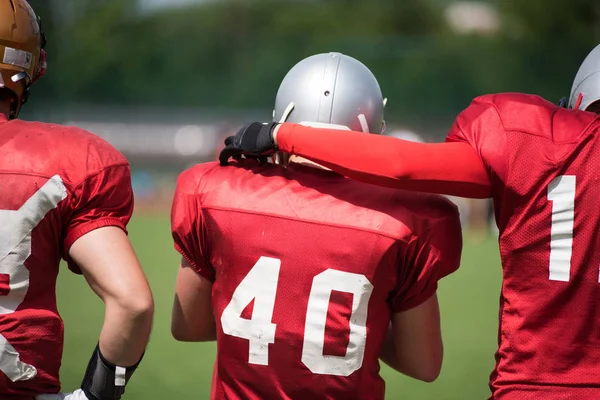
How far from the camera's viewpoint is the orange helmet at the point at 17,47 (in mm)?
2572

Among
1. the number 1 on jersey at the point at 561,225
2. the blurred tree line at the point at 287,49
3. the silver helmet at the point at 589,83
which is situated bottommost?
the blurred tree line at the point at 287,49

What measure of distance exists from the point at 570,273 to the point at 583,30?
2820cm

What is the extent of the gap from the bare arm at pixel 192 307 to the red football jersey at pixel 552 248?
946 mm

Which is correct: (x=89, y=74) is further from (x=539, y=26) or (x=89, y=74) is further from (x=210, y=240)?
A: (x=210, y=240)

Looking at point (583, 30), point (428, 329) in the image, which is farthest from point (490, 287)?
point (583, 30)

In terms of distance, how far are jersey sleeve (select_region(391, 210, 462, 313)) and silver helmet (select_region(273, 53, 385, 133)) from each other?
42cm

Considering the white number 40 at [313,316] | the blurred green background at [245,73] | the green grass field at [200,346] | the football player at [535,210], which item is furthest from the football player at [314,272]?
the blurred green background at [245,73]

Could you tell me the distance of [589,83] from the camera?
8.52 feet

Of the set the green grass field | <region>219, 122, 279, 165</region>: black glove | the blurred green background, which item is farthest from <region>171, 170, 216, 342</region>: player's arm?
the blurred green background

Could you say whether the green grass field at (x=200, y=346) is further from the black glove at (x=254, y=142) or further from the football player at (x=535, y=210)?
the football player at (x=535, y=210)

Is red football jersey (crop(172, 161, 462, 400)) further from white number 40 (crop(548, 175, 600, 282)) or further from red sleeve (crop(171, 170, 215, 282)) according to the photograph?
white number 40 (crop(548, 175, 600, 282))

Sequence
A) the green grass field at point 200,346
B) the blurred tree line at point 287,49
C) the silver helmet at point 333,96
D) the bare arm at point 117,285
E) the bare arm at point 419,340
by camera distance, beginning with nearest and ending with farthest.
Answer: the bare arm at point 117,285 → the bare arm at point 419,340 → the silver helmet at point 333,96 → the green grass field at point 200,346 → the blurred tree line at point 287,49

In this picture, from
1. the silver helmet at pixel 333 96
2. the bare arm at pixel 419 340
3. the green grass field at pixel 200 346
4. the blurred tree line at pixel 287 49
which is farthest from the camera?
the blurred tree line at pixel 287 49

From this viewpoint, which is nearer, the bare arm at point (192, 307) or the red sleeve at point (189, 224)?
the red sleeve at point (189, 224)
